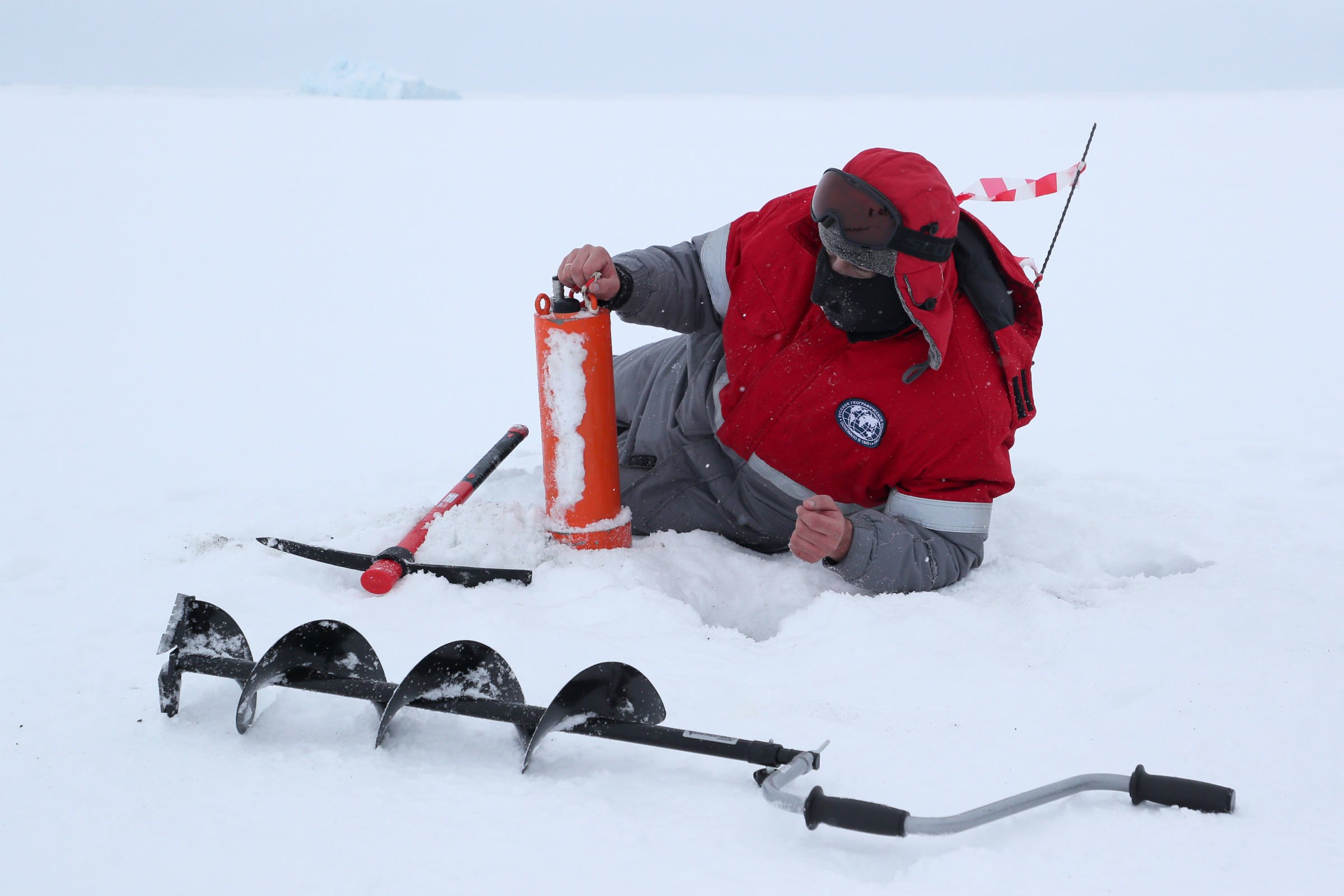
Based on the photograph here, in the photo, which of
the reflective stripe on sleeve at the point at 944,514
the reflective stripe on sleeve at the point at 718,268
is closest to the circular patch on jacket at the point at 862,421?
the reflective stripe on sleeve at the point at 944,514

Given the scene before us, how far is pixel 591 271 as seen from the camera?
100 inches

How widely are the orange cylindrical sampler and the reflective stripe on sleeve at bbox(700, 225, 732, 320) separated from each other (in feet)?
1.27

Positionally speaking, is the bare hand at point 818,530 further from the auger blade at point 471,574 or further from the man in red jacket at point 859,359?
the auger blade at point 471,574

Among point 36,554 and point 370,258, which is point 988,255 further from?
point 370,258

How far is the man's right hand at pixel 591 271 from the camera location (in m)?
2.55

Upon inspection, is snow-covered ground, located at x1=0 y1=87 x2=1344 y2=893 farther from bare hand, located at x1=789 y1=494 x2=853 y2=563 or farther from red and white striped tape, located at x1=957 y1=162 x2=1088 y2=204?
red and white striped tape, located at x1=957 y1=162 x2=1088 y2=204

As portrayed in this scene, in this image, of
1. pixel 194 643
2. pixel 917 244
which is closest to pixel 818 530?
pixel 917 244

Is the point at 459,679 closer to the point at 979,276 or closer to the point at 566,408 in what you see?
the point at 566,408

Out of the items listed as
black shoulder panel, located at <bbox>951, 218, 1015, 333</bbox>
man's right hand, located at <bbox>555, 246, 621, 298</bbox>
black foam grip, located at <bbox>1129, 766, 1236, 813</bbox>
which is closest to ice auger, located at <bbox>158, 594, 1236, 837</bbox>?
black foam grip, located at <bbox>1129, 766, 1236, 813</bbox>

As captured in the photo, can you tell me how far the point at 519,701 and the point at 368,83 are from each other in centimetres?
2403

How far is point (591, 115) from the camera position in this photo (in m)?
19.2

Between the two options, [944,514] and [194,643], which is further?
[944,514]

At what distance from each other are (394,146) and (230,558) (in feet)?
40.4

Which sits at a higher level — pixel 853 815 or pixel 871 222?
pixel 871 222
